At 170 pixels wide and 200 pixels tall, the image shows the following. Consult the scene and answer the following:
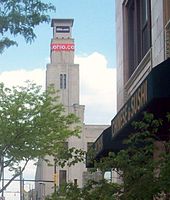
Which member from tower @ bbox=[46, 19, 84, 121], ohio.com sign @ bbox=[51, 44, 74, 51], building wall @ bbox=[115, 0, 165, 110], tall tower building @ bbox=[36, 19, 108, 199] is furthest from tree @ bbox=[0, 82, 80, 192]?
ohio.com sign @ bbox=[51, 44, 74, 51]

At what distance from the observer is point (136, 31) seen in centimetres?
1923

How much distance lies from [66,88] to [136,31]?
7666 centimetres

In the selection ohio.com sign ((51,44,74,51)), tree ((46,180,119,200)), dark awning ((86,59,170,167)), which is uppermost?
ohio.com sign ((51,44,74,51))

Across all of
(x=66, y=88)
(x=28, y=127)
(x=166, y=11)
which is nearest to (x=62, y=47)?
(x=66, y=88)

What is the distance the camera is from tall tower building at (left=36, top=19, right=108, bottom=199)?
8281 cm

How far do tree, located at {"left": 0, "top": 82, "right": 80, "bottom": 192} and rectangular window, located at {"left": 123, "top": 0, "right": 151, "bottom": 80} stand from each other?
42.8ft

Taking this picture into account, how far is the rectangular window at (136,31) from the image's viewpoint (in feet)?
57.7

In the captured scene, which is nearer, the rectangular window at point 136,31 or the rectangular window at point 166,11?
the rectangular window at point 166,11

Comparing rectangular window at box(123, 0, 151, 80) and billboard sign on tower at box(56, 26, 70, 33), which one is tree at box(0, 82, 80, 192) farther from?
billboard sign on tower at box(56, 26, 70, 33)

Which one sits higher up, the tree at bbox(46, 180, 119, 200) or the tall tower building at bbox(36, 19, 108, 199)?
the tall tower building at bbox(36, 19, 108, 199)

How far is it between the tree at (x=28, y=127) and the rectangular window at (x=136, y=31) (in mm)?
13042

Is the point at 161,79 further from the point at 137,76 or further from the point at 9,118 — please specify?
the point at 9,118

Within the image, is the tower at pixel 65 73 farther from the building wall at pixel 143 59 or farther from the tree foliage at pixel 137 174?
the tree foliage at pixel 137 174

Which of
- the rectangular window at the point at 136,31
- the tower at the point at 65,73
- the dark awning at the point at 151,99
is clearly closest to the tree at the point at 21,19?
the dark awning at the point at 151,99
